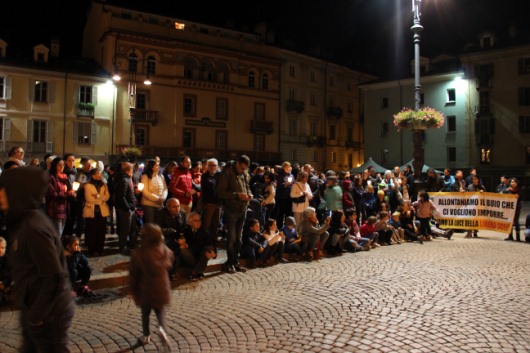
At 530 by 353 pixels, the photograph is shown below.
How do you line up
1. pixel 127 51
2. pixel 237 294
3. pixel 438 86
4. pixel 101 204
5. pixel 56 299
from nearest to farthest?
pixel 56 299 < pixel 237 294 < pixel 101 204 < pixel 127 51 < pixel 438 86

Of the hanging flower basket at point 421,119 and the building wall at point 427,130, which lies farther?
the building wall at point 427,130

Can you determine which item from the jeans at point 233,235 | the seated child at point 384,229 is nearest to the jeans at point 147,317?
the jeans at point 233,235

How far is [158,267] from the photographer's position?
204 inches

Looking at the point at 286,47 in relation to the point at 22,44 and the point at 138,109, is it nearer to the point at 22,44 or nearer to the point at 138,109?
the point at 138,109

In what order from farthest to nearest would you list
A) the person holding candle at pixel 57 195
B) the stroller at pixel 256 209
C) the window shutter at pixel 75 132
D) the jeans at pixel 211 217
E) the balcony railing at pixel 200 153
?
the balcony railing at pixel 200 153
the window shutter at pixel 75 132
the stroller at pixel 256 209
the jeans at pixel 211 217
the person holding candle at pixel 57 195

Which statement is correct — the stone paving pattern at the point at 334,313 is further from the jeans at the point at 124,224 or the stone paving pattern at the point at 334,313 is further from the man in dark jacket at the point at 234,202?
the jeans at the point at 124,224

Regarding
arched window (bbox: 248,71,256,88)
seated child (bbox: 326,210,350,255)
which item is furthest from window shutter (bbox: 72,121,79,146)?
seated child (bbox: 326,210,350,255)

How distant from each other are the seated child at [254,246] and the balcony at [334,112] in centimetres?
5024

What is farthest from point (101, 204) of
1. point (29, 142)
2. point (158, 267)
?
point (29, 142)

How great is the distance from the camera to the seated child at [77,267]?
7422 mm

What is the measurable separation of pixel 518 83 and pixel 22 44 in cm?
4871

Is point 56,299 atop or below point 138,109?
below

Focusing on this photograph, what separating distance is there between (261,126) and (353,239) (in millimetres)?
39715

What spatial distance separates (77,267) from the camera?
7500 mm
